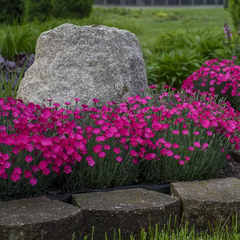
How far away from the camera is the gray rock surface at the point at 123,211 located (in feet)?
8.16

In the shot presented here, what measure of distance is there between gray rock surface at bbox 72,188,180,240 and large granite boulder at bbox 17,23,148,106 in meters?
1.28

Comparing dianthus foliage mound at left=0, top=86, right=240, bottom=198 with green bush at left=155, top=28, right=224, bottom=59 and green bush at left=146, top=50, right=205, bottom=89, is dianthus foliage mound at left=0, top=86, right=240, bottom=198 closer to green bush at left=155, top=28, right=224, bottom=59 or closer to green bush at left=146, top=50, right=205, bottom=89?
green bush at left=146, top=50, right=205, bottom=89

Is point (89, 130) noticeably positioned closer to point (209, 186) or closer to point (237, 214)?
point (209, 186)

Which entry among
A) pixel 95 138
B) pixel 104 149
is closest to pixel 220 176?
pixel 104 149

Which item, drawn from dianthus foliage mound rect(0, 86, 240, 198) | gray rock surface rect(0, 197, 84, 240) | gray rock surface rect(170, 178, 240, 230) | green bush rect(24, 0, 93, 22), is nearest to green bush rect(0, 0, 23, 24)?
green bush rect(24, 0, 93, 22)

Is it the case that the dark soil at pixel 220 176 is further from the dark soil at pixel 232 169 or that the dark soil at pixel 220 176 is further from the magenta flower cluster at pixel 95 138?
the magenta flower cluster at pixel 95 138

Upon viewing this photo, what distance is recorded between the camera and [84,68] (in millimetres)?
3764

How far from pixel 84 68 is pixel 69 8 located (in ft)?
21.5

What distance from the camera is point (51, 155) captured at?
2.55 m

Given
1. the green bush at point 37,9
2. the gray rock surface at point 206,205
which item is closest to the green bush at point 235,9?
the green bush at point 37,9

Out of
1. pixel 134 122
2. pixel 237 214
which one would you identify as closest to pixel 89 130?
pixel 134 122

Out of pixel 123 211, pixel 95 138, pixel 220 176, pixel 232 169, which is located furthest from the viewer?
pixel 232 169

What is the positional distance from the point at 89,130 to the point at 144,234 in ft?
2.72

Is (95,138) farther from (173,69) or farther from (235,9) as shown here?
(235,9)
